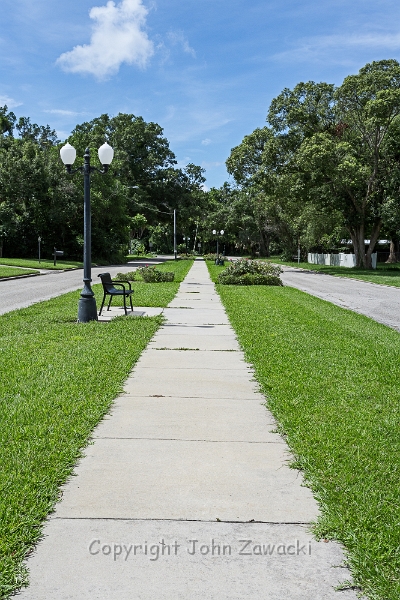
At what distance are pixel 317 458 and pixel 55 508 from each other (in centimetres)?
185

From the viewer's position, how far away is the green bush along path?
3205 millimetres

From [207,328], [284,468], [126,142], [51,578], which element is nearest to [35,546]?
[51,578]

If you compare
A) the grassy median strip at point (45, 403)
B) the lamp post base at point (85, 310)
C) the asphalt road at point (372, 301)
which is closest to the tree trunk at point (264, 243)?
the asphalt road at point (372, 301)

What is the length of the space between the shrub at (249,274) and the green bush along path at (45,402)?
45.2 feet

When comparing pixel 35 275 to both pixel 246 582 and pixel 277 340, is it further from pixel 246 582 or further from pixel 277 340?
pixel 246 582

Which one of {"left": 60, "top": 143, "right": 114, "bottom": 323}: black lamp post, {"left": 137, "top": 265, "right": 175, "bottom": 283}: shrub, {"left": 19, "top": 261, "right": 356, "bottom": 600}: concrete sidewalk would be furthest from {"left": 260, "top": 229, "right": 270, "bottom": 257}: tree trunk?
{"left": 19, "top": 261, "right": 356, "bottom": 600}: concrete sidewalk

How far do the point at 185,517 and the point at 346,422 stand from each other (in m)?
2.18

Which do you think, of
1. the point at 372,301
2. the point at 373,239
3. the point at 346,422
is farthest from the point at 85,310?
the point at 373,239

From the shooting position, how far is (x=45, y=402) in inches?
216

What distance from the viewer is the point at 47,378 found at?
6492mm

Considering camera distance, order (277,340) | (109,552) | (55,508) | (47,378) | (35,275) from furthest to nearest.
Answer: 1. (35,275)
2. (277,340)
3. (47,378)
4. (55,508)
5. (109,552)

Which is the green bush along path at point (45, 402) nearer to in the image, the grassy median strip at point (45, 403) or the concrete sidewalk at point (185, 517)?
the grassy median strip at point (45, 403)

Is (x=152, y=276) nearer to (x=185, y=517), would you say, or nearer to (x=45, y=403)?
(x=45, y=403)

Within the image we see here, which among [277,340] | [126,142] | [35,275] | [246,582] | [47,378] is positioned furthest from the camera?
[126,142]
